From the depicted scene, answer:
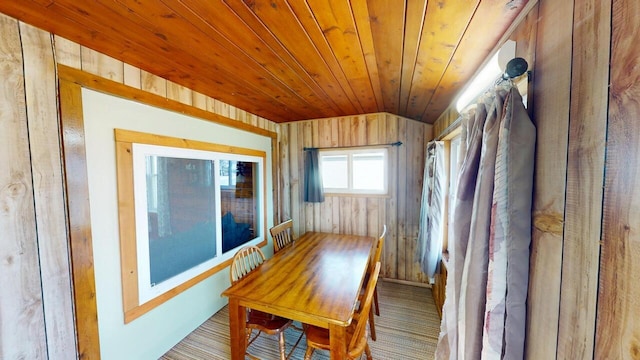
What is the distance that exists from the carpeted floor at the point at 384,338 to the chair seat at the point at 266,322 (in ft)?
1.17

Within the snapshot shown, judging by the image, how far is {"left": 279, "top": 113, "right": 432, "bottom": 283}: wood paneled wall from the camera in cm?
294

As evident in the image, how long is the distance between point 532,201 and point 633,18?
1.63 feet

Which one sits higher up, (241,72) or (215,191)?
(241,72)

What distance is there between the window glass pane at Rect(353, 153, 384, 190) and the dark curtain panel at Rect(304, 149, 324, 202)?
20.2 inches

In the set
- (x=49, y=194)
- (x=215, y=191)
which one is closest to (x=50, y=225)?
(x=49, y=194)

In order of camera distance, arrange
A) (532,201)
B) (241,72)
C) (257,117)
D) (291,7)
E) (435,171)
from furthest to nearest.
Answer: (257,117), (435,171), (241,72), (291,7), (532,201)

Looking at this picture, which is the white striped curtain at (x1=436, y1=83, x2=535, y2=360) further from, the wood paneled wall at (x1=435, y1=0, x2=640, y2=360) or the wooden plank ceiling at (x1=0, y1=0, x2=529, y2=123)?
the wooden plank ceiling at (x1=0, y1=0, x2=529, y2=123)

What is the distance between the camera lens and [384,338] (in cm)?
199

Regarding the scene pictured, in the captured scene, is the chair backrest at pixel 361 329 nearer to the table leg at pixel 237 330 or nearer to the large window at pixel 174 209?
the table leg at pixel 237 330

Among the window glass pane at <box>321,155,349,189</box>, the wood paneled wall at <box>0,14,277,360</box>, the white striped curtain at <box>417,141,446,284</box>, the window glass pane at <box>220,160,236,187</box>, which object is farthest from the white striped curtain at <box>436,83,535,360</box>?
the window glass pane at <box>321,155,349,189</box>

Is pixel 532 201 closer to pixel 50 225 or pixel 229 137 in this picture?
pixel 50 225

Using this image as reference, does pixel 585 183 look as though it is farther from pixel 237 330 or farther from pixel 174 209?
pixel 174 209

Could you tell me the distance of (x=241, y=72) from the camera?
5.38ft

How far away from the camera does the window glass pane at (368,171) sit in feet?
10.0
